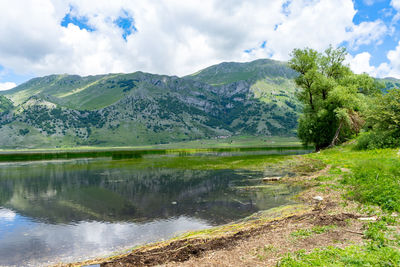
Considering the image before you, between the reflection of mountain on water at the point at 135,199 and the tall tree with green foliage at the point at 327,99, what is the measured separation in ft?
116

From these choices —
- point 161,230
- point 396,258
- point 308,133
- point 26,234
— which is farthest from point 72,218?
point 308,133

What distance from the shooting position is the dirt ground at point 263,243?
10.8 m

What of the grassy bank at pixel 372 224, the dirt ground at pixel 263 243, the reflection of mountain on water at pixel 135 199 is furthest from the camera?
the reflection of mountain on water at pixel 135 199

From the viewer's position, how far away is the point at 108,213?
25.3 meters

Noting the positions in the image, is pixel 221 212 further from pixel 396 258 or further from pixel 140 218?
pixel 396 258

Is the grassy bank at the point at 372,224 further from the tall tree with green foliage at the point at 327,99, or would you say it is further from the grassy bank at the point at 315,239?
the tall tree with green foliage at the point at 327,99

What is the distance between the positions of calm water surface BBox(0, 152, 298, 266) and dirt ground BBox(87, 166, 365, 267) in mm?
4869

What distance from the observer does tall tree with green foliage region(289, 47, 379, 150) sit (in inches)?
2251

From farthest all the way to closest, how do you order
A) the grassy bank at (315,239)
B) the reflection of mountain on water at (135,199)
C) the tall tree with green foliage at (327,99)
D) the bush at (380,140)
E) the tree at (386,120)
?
the tall tree with green foliage at (327,99), the tree at (386,120), the bush at (380,140), the reflection of mountain on water at (135,199), the grassy bank at (315,239)

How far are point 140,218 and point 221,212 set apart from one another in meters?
7.88

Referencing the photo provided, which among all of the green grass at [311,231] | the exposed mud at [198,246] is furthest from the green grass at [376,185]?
the green grass at [311,231]

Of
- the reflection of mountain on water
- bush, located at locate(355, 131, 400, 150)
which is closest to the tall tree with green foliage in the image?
bush, located at locate(355, 131, 400, 150)

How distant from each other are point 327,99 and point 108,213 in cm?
5589

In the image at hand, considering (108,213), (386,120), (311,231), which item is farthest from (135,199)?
(386,120)
